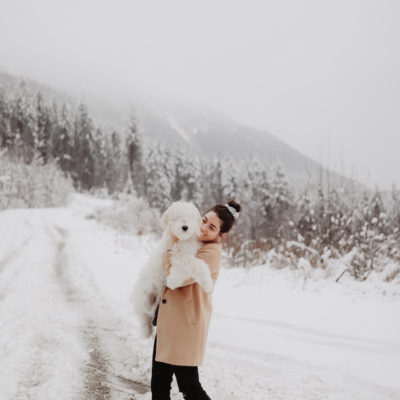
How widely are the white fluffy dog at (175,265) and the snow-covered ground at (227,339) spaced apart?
97 cm

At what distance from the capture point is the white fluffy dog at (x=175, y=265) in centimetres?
205

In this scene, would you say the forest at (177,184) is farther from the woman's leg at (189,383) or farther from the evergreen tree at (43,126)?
the woman's leg at (189,383)

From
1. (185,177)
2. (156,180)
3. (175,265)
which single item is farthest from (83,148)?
(175,265)

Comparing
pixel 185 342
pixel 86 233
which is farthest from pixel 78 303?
pixel 86 233

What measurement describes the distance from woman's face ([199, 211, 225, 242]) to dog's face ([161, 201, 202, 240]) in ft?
0.29

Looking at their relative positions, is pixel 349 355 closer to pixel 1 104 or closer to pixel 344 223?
pixel 344 223

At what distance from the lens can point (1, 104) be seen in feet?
131

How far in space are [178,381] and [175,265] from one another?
90 cm

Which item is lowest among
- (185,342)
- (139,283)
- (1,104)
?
(185,342)

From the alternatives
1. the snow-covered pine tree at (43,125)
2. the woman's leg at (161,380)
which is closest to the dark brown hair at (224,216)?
the woman's leg at (161,380)

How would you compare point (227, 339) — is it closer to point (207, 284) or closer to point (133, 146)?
point (207, 284)

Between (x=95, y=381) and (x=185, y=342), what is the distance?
131 cm

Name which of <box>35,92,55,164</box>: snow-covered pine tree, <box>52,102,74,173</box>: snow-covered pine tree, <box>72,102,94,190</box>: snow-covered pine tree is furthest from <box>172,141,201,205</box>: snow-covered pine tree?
<box>35,92,55,164</box>: snow-covered pine tree

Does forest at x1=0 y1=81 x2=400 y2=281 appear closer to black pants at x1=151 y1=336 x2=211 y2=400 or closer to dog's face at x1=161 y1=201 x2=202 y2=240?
black pants at x1=151 y1=336 x2=211 y2=400
